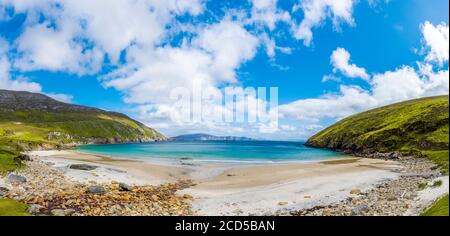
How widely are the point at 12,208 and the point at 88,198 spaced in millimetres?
8418

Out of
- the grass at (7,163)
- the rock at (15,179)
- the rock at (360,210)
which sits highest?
the grass at (7,163)

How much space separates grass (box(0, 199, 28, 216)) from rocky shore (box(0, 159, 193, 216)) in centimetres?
63

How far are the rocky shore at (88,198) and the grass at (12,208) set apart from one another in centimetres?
63

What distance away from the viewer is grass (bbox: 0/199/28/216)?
75.9 feet

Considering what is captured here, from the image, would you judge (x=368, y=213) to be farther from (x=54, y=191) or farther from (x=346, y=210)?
(x=54, y=191)

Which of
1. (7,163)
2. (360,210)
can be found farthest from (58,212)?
(7,163)

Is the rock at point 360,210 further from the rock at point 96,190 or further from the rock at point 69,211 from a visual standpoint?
the rock at point 96,190

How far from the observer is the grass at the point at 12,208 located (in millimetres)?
23125

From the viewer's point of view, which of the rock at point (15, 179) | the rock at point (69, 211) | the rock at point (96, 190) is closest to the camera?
the rock at point (69, 211)

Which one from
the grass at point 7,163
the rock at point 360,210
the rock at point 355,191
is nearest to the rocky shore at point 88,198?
the grass at point 7,163

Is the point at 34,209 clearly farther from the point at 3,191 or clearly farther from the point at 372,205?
the point at 372,205

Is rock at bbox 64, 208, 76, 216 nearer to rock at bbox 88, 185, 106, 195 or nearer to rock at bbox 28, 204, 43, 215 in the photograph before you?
rock at bbox 28, 204, 43, 215
